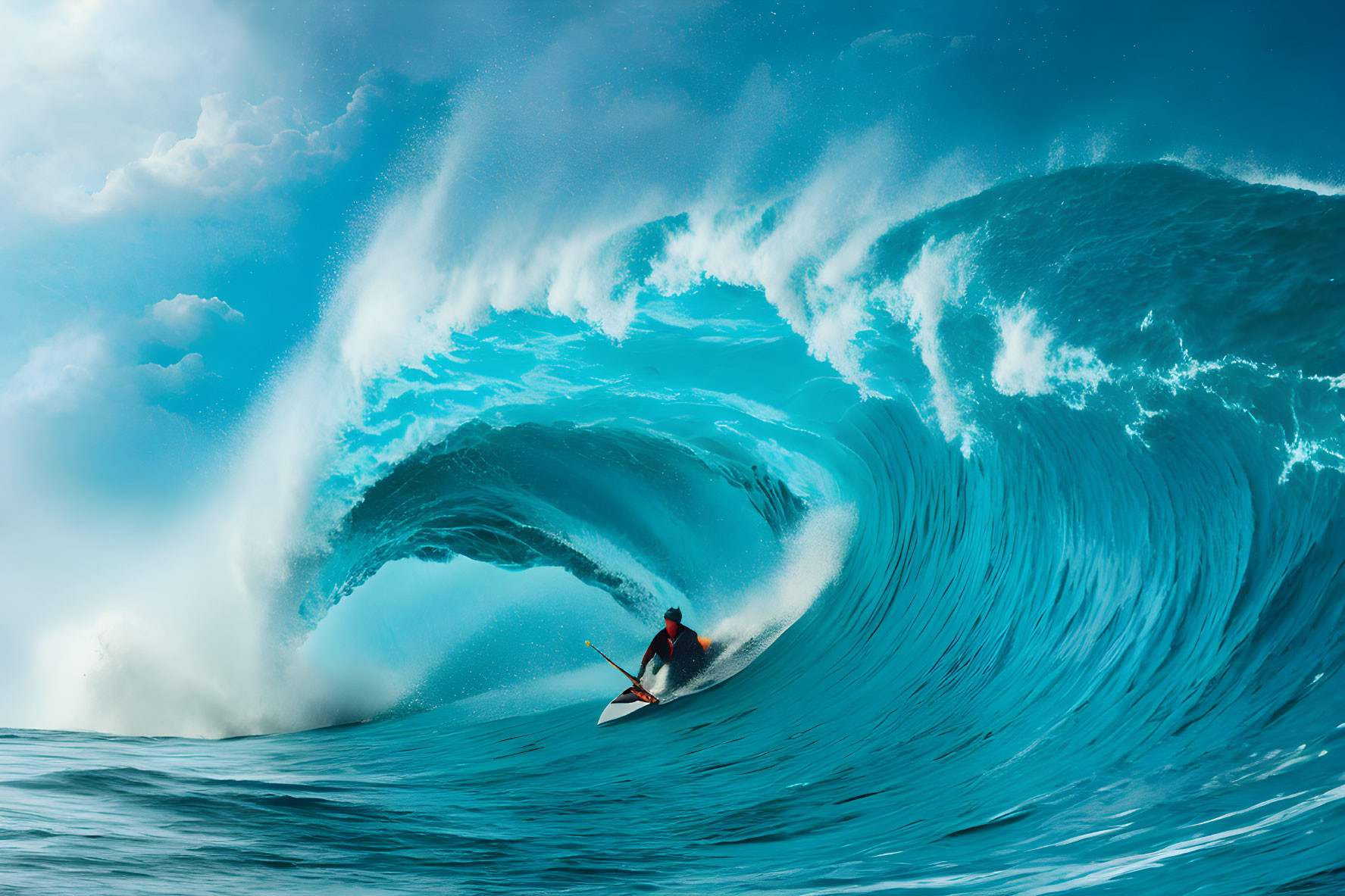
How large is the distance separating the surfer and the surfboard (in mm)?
311

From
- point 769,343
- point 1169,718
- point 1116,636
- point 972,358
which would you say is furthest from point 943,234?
point 1169,718

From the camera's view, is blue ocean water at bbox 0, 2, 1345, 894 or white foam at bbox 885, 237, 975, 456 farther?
white foam at bbox 885, 237, 975, 456

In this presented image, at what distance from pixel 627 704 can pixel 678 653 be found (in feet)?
2.63

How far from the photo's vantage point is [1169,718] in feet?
12.4

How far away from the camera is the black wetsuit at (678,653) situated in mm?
7953

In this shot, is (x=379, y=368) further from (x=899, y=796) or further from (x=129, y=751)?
(x=899, y=796)

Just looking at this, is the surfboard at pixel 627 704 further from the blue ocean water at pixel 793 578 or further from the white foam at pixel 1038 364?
the white foam at pixel 1038 364

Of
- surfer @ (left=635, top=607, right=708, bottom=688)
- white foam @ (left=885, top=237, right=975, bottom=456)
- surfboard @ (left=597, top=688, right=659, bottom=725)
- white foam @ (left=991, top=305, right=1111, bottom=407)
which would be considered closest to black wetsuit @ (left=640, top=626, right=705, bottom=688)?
surfer @ (left=635, top=607, right=708, bottom=688)

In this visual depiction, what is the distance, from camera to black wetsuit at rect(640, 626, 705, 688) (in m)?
7.95

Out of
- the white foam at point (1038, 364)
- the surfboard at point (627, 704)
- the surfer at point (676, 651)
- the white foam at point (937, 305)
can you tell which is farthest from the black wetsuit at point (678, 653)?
the white foam at point (1038, 364)

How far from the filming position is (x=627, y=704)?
7.57 m

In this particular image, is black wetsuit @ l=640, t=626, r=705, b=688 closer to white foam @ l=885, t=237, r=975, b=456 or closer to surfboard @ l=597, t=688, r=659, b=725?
surfboard @ l=597, t=688, r=659, b=725

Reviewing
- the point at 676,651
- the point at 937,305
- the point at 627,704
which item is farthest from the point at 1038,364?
the point at 627,704

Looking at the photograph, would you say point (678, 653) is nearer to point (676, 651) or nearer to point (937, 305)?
point (676, 651)
